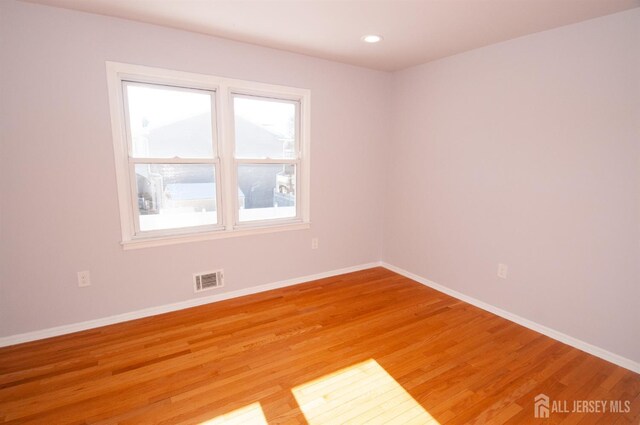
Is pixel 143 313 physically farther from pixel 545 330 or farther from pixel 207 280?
pixel 545 330

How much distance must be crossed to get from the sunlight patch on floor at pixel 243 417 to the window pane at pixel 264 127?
218 cm

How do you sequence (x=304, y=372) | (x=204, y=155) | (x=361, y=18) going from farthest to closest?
(x=204, y=155) → (x=361, y=18) → (x=304, y=372)

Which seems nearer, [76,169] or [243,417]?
[243,417]

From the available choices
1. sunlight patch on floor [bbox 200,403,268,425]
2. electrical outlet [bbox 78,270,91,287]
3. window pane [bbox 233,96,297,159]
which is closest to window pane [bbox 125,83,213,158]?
window pane [bbox 233,96,297,159]

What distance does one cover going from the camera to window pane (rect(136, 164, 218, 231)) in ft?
9.11

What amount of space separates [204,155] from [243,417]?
2.17m

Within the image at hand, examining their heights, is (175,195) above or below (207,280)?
above

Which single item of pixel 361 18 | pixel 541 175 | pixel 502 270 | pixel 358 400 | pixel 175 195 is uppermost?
pixel 361 18

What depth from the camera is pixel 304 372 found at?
2.14 m

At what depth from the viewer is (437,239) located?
3.52 meters

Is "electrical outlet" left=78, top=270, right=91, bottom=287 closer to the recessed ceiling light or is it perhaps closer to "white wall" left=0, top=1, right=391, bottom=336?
"white wall" left=0, top=1, right=391, bottom=336

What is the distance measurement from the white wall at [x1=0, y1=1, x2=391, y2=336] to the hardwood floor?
0.30 m

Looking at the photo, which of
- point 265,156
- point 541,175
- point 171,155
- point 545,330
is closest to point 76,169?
point 171,155

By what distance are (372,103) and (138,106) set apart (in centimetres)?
249
